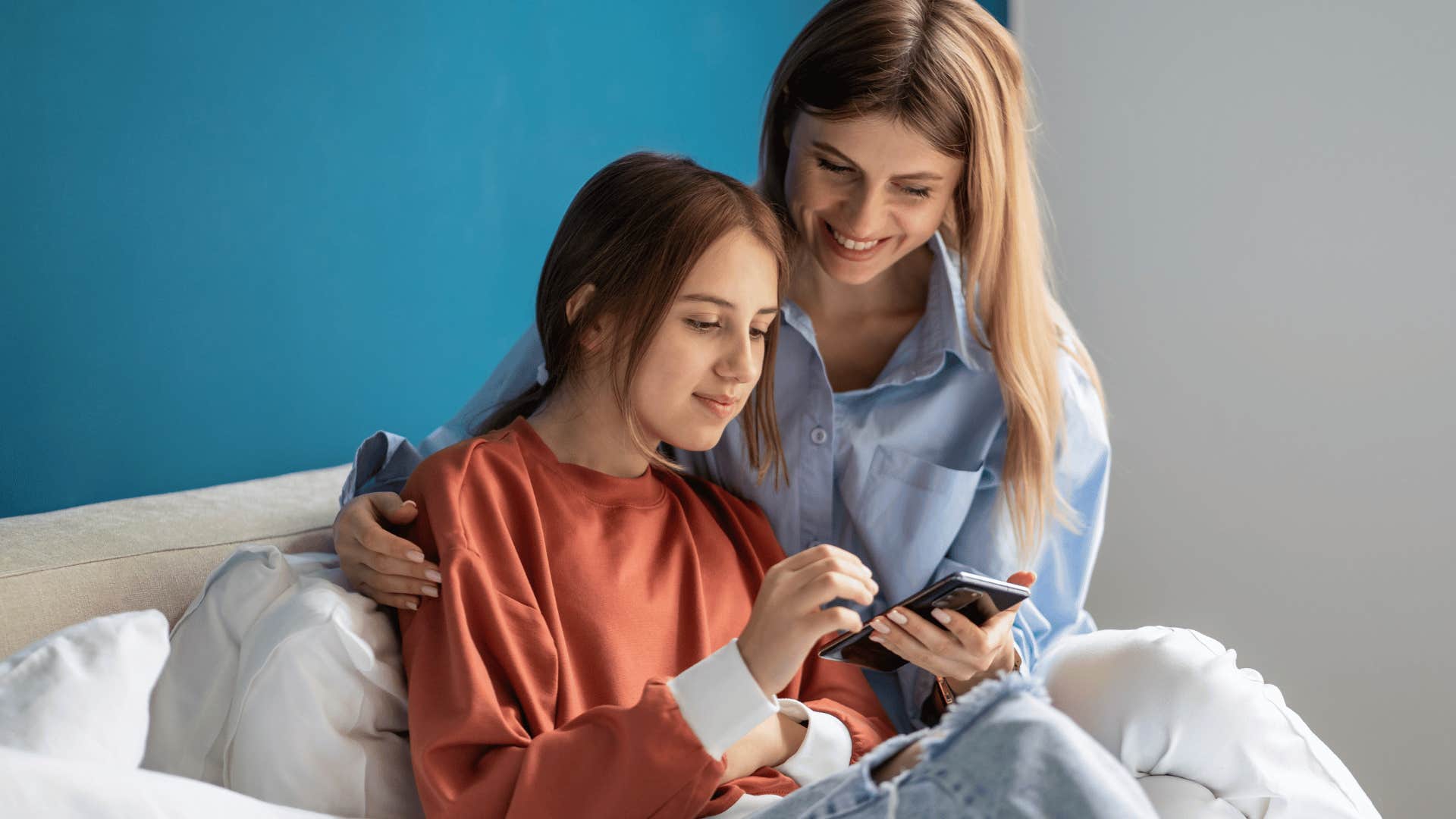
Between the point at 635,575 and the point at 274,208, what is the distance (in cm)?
90

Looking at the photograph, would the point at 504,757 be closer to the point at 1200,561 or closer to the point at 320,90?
the point at 320,90

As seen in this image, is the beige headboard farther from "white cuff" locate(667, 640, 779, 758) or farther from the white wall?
the white wall

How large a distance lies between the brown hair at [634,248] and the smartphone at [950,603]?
1.02 ft

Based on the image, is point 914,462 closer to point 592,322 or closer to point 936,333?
point 936,333

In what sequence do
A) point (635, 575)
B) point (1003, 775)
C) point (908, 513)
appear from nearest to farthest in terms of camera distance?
point (1003, 775) → point (635, 575) → point (908, 513)

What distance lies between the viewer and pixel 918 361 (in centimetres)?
158

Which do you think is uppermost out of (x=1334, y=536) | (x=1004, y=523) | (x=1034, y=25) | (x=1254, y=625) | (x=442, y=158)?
(x=1034, y=25)

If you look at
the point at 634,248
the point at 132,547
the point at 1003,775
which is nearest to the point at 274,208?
the point at 132,547

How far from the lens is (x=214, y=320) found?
5.90 ft

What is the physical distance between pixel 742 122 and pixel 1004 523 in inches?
47.0

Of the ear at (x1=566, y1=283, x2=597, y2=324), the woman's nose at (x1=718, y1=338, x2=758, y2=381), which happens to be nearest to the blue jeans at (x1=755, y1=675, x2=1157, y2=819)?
the woman's nose at (x1=718, y1=338, x2=758, y2=381)

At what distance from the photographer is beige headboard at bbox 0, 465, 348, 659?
4.11ft

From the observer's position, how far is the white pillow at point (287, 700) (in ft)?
3.65

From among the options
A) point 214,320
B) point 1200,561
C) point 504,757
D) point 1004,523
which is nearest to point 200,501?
point 214,320
